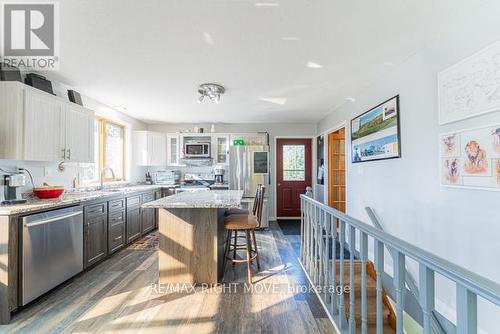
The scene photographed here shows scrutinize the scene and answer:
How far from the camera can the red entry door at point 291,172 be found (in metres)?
5.90

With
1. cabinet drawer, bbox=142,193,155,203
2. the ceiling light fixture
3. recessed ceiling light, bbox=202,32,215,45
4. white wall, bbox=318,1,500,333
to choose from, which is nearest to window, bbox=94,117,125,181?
cabinet drawer, bbox=142,193,155,203

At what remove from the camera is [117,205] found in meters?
3.47

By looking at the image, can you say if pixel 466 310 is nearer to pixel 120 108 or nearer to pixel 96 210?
pixel 96 210

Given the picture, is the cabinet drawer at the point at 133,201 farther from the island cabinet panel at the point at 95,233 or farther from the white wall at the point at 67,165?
the white wall at the point at 67,165

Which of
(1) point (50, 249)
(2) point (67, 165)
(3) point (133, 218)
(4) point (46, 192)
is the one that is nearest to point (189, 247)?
(1) point (50, 249)

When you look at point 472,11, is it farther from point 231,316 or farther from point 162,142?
point 162,142

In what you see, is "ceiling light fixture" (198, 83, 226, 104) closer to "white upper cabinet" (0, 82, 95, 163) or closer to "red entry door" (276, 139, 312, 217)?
"white upper cabinet" (0, 82, 95, 163)

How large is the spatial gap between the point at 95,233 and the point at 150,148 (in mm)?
2610

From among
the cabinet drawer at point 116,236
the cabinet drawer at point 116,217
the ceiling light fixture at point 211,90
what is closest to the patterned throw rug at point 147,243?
the cabinet drawer at point 116,236

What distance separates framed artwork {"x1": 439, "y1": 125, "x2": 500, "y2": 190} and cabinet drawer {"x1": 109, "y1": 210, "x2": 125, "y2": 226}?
12.6ft

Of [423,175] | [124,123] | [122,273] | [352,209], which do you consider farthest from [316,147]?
[122,273]

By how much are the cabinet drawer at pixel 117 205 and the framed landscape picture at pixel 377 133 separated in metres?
3.58

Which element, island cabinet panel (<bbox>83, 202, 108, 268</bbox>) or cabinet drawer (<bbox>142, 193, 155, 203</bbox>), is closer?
island cabinet panel (<bbox>83, 202, 108, 268</bbox>)

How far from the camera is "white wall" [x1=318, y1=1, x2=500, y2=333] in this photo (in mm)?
1667
